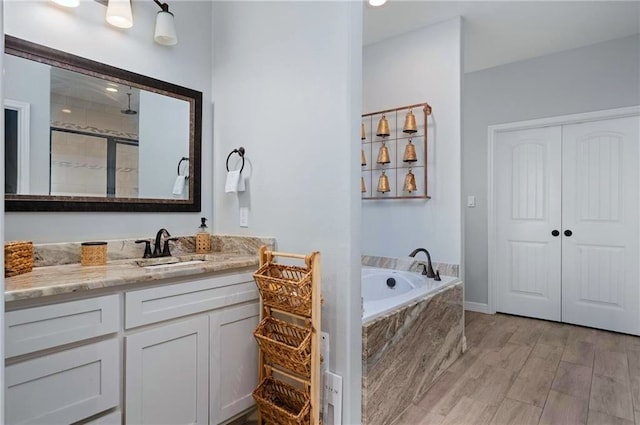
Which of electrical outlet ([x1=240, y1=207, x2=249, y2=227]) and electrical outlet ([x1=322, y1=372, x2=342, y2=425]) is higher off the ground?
electrical outlet ([x1=240, y1=207, x2=249, y2=227])

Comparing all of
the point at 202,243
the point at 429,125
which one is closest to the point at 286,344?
the point at 202,243

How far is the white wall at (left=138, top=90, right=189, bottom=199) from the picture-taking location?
6.62 ft

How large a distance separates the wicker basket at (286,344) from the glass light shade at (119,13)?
5.50 feet

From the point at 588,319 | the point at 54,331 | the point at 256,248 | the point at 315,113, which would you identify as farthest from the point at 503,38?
the point at 54,331

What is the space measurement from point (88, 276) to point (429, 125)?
2.71m

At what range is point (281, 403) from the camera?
69.0 inches

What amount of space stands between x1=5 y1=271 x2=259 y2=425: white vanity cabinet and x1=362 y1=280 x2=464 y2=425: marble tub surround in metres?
0.59

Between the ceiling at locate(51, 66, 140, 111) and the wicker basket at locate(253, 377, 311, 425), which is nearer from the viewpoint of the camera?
the wicker basket at locate(253, 377, 311, 425)

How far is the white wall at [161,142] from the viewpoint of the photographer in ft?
6.62

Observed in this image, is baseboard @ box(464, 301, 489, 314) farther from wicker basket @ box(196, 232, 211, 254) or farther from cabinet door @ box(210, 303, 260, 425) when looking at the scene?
wicker basket @ box(196, 232, 211, 254)

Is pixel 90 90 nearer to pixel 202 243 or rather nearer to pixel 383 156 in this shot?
pixel 202 243

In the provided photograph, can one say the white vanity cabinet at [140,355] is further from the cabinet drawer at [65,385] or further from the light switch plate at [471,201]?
the light switch plate at [471,201]

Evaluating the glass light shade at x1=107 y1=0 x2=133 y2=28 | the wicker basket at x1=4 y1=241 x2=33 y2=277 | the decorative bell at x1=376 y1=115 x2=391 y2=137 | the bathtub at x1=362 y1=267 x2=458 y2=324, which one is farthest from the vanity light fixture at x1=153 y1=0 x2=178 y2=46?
the bathtub at x1=362 y1=267 x2=458 y2=324

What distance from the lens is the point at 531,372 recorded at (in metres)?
2.43
